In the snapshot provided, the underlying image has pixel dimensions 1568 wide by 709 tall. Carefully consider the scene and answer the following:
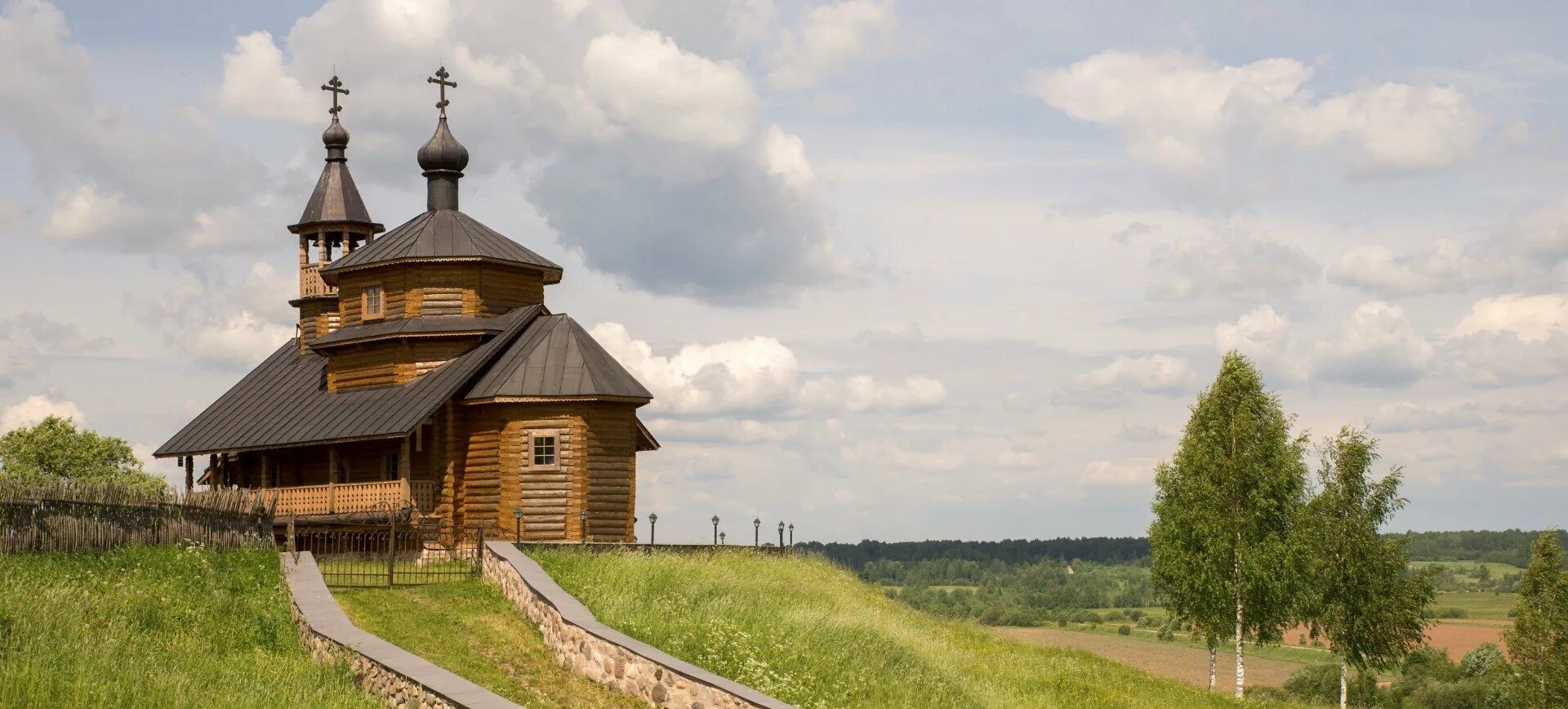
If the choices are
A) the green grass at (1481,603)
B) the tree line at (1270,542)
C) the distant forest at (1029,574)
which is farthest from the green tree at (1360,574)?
the green grass at (1481,603)

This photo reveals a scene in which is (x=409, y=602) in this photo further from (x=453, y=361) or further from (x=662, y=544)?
(x=453, y=361)

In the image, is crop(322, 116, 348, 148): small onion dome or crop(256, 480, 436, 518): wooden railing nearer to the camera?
crop(256, 480, 436, 518): wooden railing

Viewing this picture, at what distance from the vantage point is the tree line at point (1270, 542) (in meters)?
34.3

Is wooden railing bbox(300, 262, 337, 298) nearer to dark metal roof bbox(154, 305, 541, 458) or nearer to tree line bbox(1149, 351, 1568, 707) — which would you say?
dark metal roof bbox(154, 305, 541, 458)

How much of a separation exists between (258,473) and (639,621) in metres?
22.3

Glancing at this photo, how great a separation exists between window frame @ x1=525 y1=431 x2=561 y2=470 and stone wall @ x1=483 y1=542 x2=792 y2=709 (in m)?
9.04

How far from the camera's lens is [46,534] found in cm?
2089

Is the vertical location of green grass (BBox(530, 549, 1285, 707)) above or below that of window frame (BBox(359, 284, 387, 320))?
below

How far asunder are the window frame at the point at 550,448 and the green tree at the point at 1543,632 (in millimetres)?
29280

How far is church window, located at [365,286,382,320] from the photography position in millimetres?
35906

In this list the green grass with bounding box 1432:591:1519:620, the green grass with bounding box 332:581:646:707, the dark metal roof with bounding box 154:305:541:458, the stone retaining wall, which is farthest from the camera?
the green grass with bounding box 1432:591:1519:620

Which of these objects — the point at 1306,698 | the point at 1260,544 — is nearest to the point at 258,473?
the point at 1260,544

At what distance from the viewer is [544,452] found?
104 ft

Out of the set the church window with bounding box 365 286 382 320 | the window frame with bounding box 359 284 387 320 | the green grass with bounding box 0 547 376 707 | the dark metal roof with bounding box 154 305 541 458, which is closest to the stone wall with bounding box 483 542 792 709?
the green grass with bounding box 0 547 376 707
